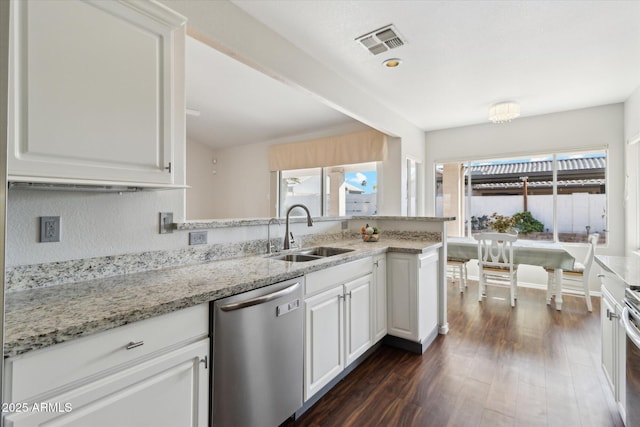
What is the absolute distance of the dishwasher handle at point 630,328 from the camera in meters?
1.28

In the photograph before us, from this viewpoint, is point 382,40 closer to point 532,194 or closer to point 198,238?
point 198,238

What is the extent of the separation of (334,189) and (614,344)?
13.3 ft

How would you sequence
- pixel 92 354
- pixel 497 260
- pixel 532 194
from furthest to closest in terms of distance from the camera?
pixel 532 194
pixel 497 260
pixel 92 354

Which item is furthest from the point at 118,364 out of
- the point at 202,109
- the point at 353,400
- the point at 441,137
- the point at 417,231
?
the point at 441,137

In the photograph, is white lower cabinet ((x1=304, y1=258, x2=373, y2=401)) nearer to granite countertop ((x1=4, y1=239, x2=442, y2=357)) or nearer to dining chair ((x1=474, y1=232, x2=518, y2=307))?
granite countertop ((x1=4, y1=239, x2=442, y2=357))

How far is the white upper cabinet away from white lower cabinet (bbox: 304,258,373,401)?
1060 millimetres

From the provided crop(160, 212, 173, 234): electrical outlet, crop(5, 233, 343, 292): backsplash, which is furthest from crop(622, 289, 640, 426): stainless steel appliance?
crop(160, 212, 173, 234): electrical outlet

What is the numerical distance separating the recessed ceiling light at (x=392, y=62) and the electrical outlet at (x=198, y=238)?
7.40 feet

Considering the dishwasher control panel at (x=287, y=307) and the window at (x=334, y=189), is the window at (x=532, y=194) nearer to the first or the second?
the window at (x=334, y=189)

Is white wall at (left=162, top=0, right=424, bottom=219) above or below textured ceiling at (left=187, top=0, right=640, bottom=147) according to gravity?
below

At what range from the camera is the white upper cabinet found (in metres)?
1.01

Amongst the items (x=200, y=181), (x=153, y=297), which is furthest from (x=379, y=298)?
(x=200, y=181)

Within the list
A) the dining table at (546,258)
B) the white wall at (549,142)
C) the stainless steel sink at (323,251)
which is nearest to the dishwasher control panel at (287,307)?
the stainless steel sink at (323,251)

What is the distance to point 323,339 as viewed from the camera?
1.87m
